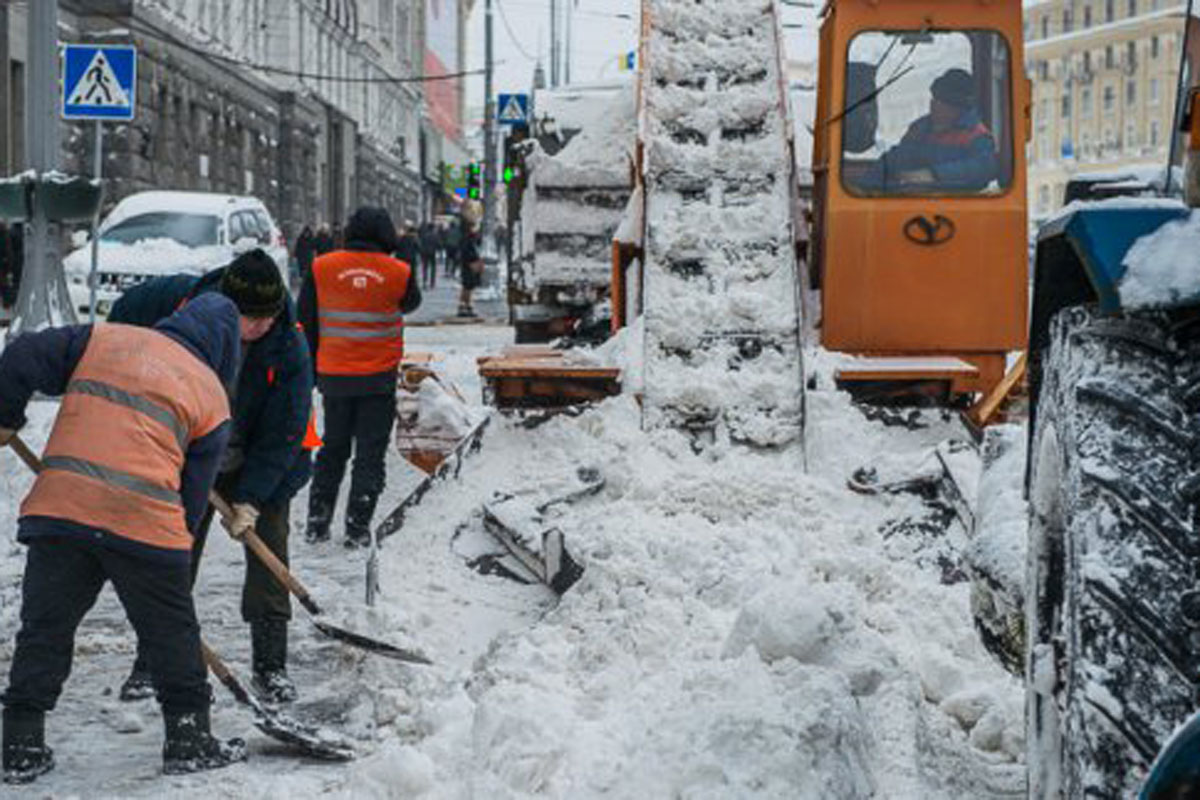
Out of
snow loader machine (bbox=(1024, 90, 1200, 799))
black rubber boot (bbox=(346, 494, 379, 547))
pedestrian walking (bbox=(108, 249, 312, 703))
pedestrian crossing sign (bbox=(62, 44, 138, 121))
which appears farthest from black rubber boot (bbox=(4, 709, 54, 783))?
pedestrian crossing sign (bbox=(62, 44, 138, 121))

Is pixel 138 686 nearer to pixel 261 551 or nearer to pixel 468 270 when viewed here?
pixel 261 551

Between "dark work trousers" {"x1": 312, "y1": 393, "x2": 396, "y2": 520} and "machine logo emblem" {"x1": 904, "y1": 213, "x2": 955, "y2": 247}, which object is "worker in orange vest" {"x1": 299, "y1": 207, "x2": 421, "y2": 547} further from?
"machine logo emblem" {"x1": 904, "y1": 213, "x2": 955, "y2": 247}

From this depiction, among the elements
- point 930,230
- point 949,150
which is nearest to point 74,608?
point 930,230

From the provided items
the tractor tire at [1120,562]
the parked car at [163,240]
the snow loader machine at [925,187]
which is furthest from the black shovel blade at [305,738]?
the parked car at [163,240]

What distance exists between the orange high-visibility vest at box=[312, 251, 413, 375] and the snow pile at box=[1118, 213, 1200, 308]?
6677mm

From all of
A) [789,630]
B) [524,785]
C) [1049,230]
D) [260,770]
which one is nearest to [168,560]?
[260,770]

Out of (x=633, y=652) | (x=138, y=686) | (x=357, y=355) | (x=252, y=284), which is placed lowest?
(x=138, y=686)

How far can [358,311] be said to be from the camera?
9445mm

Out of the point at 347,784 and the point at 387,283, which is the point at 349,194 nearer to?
the point at 387,283

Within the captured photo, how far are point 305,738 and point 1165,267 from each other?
11.2ft

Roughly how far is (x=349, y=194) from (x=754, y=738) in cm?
5646

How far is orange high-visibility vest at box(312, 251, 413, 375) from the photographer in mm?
9367

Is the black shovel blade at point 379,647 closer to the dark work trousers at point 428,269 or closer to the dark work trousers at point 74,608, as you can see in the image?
the dark work trousers at point 74,608

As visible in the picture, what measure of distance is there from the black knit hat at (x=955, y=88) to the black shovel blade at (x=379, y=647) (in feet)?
15.1
